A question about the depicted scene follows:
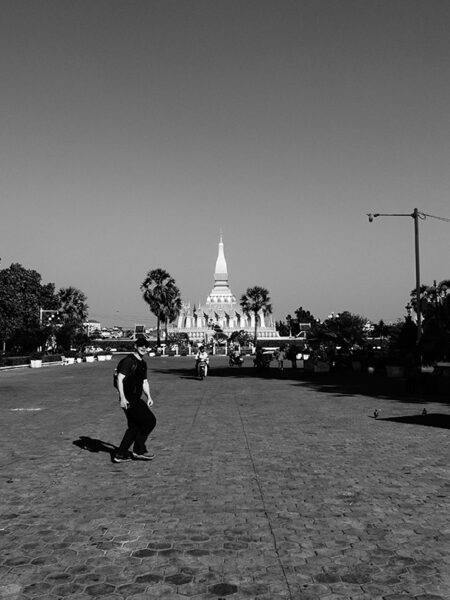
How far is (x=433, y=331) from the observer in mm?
26172

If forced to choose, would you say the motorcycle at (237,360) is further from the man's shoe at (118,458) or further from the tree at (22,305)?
the man's shoe at (118,458)

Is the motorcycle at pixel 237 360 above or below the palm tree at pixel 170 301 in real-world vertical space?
below

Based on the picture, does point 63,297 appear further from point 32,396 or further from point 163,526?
point 163,526

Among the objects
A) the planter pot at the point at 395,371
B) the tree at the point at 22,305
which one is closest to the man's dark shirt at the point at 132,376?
the planter pot at the point at 395,371

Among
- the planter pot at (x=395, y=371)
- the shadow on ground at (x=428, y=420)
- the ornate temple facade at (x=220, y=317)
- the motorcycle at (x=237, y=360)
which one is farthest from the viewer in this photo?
the ornate temple facade at (x=220, y=317)

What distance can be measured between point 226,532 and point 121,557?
3.49 ft

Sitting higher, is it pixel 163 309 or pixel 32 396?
pixel 163 309

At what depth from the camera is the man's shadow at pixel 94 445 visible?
1010 centimetres

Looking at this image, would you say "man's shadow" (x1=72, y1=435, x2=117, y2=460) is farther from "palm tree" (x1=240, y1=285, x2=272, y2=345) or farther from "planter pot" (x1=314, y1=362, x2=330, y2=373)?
"palm tree" (x1=240, y1=285, x2=272, y2=345)

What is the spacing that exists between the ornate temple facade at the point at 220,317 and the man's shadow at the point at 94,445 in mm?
140277

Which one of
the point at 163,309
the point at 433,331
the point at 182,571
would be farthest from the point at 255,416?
the point at 163,309

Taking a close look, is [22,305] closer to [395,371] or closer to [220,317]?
[395,371]

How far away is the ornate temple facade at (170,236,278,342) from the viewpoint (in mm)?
157000

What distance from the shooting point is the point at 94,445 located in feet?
34.4
